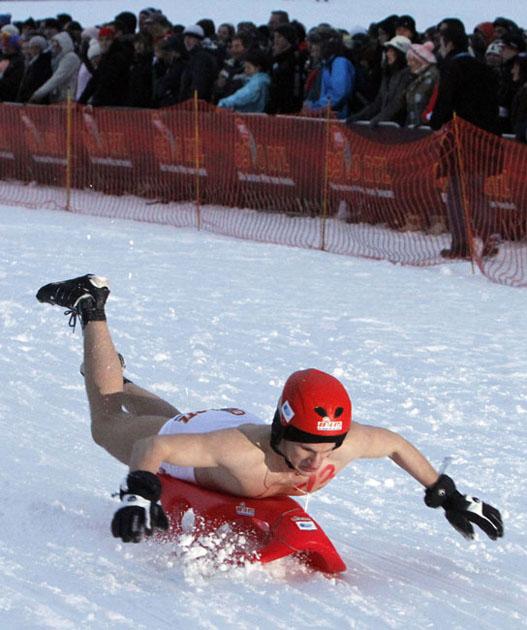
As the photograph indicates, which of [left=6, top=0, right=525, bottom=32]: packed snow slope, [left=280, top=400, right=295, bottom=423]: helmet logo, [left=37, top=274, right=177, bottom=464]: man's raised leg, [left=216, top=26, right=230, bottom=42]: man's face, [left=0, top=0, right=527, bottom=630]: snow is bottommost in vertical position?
[left=0, top=0, right=527, bottom=630]: snow

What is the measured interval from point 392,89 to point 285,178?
5.10 feet

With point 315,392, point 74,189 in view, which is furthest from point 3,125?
point 315,392

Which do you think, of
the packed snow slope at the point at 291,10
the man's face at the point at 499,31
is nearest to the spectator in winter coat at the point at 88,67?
the man's face at the point at 499,31

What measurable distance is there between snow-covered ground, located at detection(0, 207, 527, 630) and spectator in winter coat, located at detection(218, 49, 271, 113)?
1730mm

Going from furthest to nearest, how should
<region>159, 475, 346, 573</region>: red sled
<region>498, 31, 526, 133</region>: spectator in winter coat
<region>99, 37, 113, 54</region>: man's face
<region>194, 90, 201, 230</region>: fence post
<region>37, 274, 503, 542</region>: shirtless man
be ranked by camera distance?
1. <region>99, 37, 113, 54</region>: man's face
2. <region>194, 90, 201, 230</region>: fence post
3. <region>498, 31, 526, 133</region>: spectator in winter coat
4. <region>159, 475, 346, 573</region>: red sled
5. <region>37, 274, 503, 542</region>: shirtless man

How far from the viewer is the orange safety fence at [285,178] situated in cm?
1084

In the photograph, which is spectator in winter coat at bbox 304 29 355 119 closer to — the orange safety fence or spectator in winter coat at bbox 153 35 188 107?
the orange safety fence

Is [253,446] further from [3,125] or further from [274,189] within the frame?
[3,125]

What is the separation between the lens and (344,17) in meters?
41.7

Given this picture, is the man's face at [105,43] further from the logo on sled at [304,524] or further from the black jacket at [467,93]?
the logo on sled at [304,524]

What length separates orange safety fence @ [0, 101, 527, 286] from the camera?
10.8 m

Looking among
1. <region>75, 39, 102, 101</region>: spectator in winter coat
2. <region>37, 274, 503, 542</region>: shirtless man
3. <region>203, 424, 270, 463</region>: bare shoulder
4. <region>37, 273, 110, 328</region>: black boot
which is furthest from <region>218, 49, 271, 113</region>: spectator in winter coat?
<region>203, 424, 270, 463</region>: bare shoulder

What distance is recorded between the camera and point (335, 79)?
1296cm

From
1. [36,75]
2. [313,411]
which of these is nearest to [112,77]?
[36,75]
